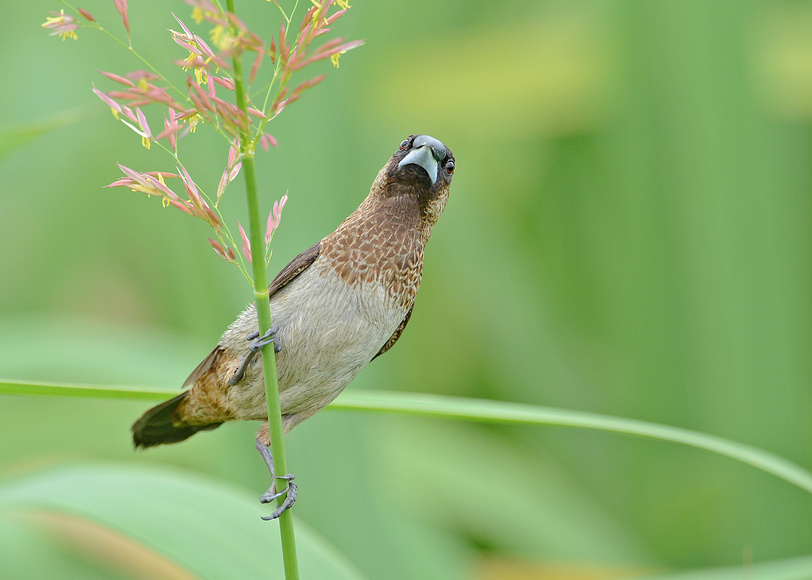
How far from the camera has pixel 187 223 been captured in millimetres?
2998

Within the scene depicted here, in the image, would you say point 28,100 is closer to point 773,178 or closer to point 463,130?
point 463,130

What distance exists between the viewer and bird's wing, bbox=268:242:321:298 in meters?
1.30

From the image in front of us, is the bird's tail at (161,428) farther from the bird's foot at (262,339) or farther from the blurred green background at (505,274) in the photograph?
the blurred green background at (505,274)

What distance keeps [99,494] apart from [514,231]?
2890mm

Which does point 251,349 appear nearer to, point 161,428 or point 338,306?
point 338,306

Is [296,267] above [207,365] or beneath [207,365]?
above

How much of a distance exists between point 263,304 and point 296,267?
0.37m

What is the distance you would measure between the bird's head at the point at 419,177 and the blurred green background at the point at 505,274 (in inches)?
28.0

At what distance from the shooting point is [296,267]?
4.28 feet

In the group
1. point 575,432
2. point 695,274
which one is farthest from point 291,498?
point 575,432

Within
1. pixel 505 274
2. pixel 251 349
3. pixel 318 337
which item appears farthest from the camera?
pixel 505 274

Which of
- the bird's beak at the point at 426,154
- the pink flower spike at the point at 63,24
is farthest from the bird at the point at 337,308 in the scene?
the pink flower spike at the point at 63,24

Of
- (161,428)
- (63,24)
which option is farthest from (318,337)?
(63,24)

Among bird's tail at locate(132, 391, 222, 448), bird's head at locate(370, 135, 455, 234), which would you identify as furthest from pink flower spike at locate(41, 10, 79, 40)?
bird's tail at locate(132, 391, 222, 448)
